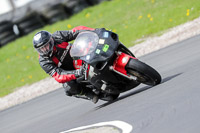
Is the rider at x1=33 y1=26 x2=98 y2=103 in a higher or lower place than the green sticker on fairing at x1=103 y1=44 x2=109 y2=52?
lower

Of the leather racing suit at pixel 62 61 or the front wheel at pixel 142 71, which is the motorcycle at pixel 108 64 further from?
the leather racing suit at pixel 62 61

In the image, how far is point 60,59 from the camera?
8.30 m

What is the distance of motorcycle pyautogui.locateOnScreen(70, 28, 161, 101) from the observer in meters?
7.23

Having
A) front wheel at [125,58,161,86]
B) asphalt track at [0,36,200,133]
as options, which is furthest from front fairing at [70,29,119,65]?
asphalt track at [0,36,200,133]

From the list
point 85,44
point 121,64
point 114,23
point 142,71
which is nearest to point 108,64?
point 121,64

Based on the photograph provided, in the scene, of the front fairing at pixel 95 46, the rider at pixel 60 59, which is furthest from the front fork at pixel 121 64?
the rider at pixel 60 59

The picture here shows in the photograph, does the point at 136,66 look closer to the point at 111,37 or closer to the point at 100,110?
the point at 111,37

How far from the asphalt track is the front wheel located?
0.17 m

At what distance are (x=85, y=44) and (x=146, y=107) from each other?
1.68 metres

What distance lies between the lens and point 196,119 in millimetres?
4809

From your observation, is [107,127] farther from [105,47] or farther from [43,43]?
[43,43]

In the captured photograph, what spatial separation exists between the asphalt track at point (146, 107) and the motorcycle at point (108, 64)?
0.27 m

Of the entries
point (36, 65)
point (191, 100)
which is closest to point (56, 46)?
point (191, 100)

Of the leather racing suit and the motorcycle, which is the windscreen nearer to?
the motorcycle
